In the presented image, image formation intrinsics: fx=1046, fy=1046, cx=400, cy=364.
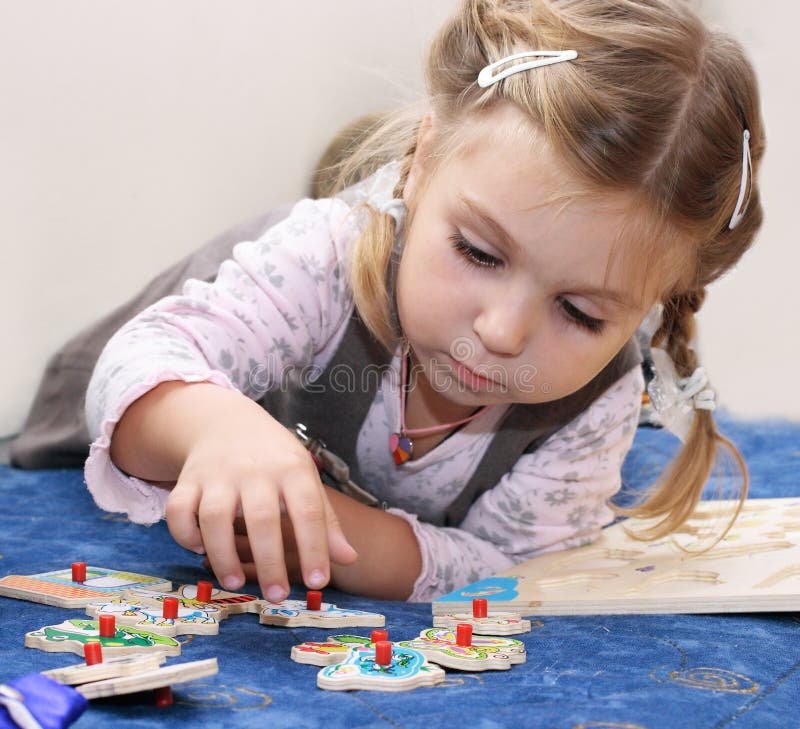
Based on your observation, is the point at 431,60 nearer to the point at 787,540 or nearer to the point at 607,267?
the point at 607,267

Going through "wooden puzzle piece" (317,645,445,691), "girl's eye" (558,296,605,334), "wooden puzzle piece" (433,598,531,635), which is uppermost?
"girl's eye" (558,296,605,334)

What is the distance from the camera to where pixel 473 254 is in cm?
75

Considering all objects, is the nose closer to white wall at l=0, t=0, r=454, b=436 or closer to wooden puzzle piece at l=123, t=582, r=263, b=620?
wooden puzzle piece at l=123, t=582, r=263, b=620

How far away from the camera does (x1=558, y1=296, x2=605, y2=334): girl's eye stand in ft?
2.45

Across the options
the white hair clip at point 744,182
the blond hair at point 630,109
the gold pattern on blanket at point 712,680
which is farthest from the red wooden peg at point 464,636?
the white hair clip at point 744,182

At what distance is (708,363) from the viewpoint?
2.01 metres

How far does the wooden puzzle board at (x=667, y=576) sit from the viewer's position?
0.72 meters

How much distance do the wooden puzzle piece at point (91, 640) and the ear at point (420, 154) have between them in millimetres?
440

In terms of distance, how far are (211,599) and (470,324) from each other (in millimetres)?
263

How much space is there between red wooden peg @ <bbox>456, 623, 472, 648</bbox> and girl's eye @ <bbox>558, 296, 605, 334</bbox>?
0.84 feet

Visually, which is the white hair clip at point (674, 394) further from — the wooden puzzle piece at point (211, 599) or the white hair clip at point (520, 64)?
the wooden puzzle piece at point (211, 599)

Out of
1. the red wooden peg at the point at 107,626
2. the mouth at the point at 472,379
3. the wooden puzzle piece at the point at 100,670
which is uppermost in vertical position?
the mouth at the point at 472,379

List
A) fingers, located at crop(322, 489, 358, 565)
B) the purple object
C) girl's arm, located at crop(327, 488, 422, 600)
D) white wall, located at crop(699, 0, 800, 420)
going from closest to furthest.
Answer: the purple object < fingers, located at crop(322, 489, 358, 565) < girl's arm, located at crop(327, 488, 422, 600) < white wall, located at crop(699, 0, 800, 420)

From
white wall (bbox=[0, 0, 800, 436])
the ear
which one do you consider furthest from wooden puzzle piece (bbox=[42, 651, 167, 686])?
white wall (bbox=[0, 0, 800, 436])
